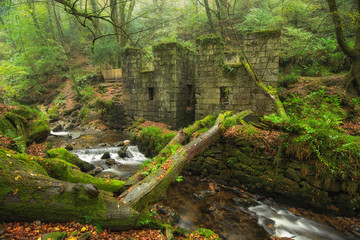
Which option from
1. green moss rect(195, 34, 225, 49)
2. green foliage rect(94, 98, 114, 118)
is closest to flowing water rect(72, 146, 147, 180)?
green foliage rect(94, 98, 114, 118)

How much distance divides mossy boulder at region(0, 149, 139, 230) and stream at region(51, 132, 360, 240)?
2.28 m

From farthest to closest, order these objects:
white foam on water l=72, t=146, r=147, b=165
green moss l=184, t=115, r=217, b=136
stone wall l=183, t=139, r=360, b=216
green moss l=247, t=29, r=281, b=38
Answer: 1. green moss l=247, t=29, r=281, b=38
2. white foam on water l=72, t=146, r=147, b=165
3. green moss l=184, t=115, r=217, b=136
4. stone wall l=183, t=139, r=360, b=216

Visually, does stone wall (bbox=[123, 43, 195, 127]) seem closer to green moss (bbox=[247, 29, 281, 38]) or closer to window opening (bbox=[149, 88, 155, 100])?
window opening (bbox=[149, 88, 155, 100])

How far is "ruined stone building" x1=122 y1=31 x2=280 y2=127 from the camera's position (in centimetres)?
870

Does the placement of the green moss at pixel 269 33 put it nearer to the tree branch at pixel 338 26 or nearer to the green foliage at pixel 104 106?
the tree branch at pixel 338 26

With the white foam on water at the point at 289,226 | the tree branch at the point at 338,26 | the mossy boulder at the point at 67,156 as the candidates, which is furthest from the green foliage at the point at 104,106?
the tree branch at the point at 338,26

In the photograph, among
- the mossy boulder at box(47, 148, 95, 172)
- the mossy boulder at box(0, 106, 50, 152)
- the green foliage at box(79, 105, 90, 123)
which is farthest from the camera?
the green foliage at box(79, 105, 90, 123)

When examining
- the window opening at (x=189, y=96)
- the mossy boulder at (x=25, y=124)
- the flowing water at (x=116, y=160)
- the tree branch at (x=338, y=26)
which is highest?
the tree branch at (x=338, y=26)

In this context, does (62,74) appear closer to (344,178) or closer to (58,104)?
(58,104)

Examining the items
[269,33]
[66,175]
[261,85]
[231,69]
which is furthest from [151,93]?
[66,175]

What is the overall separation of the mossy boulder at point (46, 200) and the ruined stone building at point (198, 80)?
26.2 feet

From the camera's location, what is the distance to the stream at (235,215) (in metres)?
4.05

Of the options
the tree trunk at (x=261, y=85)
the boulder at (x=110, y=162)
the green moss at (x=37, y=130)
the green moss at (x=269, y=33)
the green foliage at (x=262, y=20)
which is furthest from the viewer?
the green foliage at (x=262, y=20)

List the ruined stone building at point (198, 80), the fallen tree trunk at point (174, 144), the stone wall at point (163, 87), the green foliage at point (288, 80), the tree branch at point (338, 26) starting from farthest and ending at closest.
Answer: the stone wall at point (163, 87) → the green foliage at point (288, 80) → the ruined stone building at point (198, 80) → the tree branch at point (338, 26) → the fallen tree trunk at point (174, 144)
